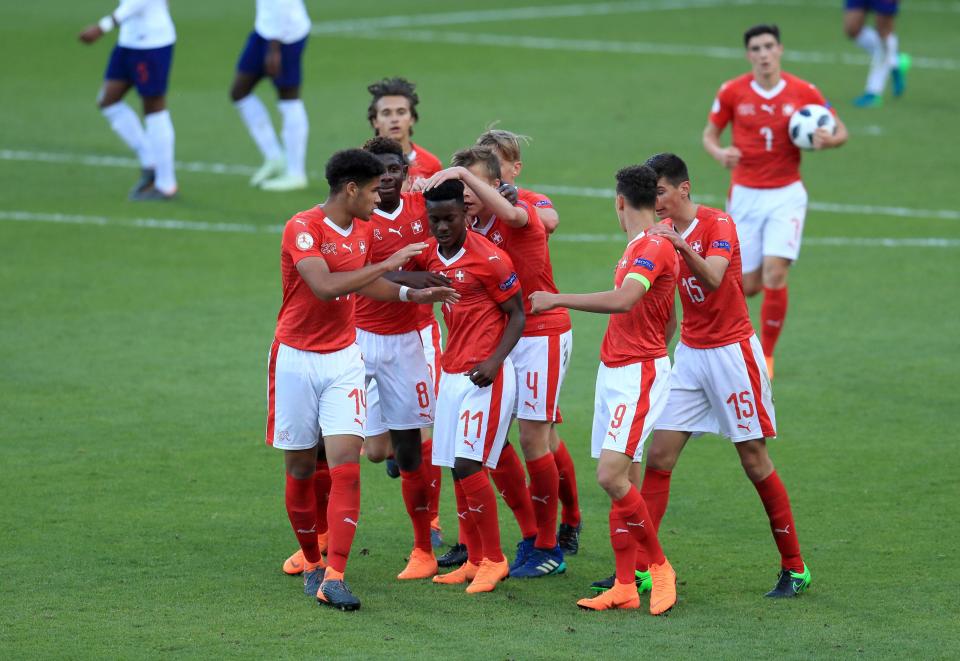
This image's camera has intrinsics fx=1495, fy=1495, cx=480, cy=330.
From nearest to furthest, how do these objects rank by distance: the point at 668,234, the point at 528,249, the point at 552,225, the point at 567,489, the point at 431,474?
the point at 668,234 → the point at 528,249 → the point at 431,474 → the point at 552,225 → the point at 567,489

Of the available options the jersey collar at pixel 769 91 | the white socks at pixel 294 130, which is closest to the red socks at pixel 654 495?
the jersey collar at pixel 769 91

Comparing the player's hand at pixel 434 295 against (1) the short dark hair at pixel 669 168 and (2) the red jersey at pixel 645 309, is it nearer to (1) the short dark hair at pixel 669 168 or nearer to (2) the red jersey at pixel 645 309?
(2) the red jersey at pixel 645 309

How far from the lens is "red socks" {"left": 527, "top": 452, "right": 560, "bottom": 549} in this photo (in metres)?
8.06

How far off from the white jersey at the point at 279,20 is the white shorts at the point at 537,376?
1016cm

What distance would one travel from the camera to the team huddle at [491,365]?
739cm

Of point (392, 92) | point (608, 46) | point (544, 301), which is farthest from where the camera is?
point (608, 46)

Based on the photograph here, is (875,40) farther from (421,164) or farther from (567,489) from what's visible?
(567,489)

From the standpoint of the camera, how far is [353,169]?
24.1 ft

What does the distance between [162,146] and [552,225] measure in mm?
9354

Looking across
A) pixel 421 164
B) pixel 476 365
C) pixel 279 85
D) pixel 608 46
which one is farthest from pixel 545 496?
pixel 608 46

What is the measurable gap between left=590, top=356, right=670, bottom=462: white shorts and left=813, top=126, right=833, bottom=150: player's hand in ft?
17.6

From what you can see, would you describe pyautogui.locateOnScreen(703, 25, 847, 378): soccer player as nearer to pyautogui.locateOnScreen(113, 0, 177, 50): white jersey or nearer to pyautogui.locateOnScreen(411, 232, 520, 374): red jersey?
pyautogui.locateOnScreen(411, 232, 520, 374): red jersey

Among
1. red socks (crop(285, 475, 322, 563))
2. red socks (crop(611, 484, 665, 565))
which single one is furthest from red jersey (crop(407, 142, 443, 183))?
red socks (crop(611, 484, 665, 565))

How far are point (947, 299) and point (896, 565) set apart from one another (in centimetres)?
613
